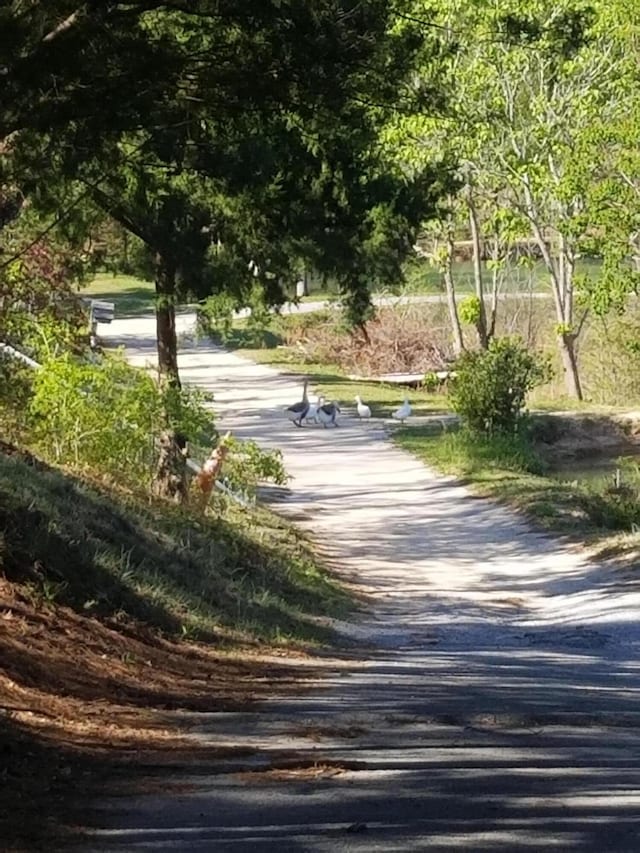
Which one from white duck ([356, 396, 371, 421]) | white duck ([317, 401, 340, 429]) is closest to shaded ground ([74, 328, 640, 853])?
white duck ([317, 401, 340, 429])

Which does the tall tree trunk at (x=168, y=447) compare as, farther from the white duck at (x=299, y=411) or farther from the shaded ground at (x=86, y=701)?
the white duck at (x=299, y=411)

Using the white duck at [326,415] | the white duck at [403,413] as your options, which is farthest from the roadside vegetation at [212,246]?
the white duck at [326,415]

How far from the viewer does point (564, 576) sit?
1980 centimetres

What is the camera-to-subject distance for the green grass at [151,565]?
11.5 meters

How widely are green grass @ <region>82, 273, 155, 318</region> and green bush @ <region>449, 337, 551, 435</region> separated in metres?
26.7

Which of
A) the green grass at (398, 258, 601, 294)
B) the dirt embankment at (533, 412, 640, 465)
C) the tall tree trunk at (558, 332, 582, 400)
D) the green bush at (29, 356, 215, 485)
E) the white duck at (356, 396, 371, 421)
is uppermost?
the green grass at (398, 258, 601, 294)

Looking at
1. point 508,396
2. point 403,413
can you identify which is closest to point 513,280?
point 403,413

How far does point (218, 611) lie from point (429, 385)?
32.4m

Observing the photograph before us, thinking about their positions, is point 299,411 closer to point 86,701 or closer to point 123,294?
point 86,701

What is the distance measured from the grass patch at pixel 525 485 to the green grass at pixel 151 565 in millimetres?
5376

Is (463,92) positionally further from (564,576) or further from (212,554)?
(212,554)

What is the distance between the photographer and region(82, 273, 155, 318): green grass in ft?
201

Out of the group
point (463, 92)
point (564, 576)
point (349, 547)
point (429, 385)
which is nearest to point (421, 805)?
point (564, 576)

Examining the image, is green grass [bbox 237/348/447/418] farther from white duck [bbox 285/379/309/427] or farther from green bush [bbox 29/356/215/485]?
green bush [bbox 29/356/215/485]
